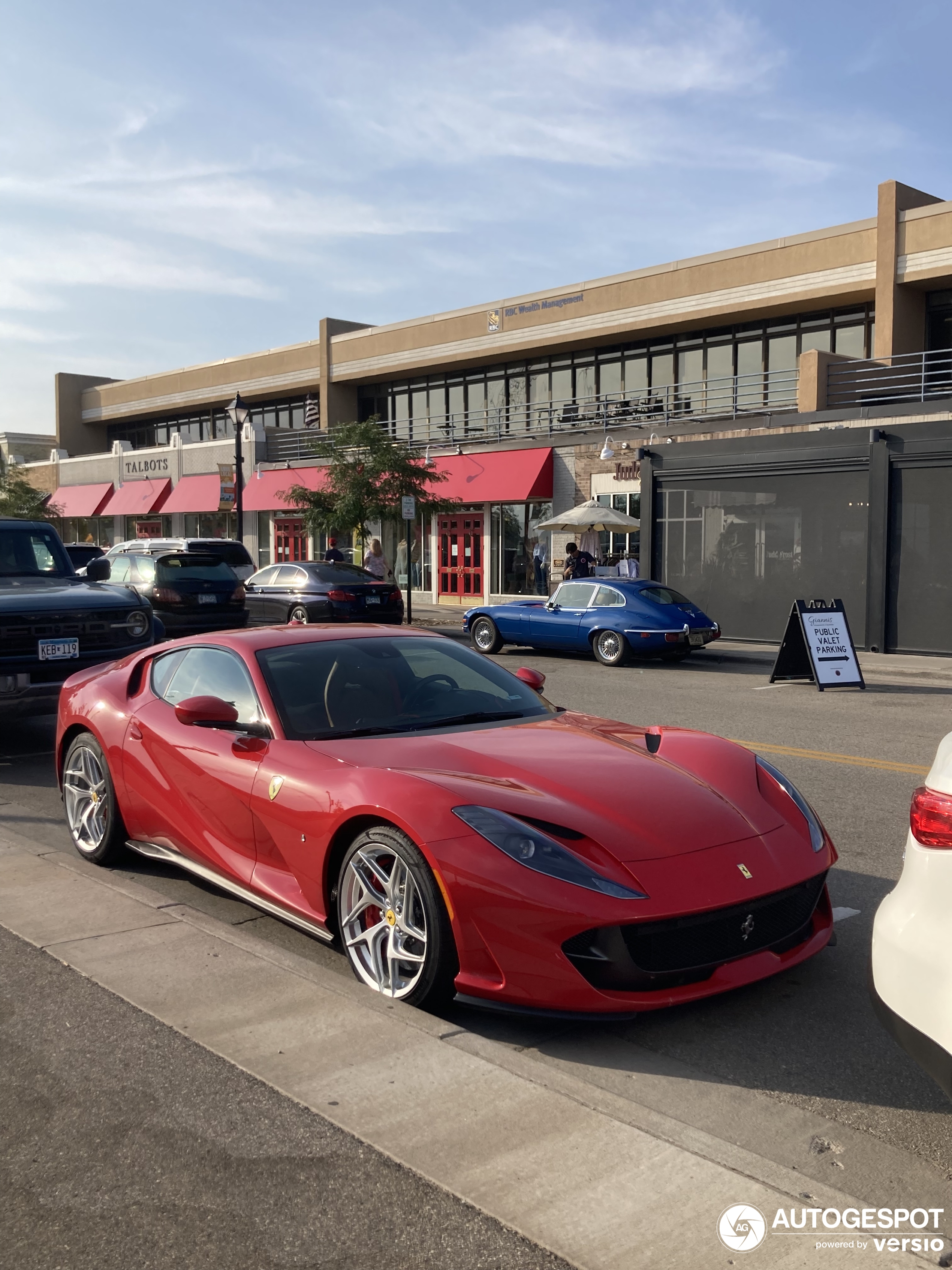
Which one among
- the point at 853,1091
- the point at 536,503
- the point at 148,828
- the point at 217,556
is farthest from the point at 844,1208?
the point at 536,503

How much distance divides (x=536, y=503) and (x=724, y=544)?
Result: 9.41m

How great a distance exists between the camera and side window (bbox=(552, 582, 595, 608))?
60.7ft

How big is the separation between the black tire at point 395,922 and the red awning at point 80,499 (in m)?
48.1

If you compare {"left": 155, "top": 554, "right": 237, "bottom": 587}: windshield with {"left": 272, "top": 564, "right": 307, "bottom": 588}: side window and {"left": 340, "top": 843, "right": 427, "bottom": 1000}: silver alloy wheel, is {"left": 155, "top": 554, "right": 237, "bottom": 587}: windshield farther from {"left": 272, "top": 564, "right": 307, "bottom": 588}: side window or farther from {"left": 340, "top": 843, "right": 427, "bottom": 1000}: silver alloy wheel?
{"left": 340, "top": 843, "right": 427, "bottom": 1000}: silver alloy wheel

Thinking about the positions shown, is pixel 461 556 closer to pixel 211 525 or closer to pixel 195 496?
pixel 195 496

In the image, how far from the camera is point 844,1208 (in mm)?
2812

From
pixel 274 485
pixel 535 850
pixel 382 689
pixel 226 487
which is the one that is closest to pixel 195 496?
pixel 226 487

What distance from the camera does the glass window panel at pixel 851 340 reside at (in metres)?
30.4

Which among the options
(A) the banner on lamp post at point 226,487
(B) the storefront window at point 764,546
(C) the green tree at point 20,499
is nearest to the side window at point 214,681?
(B) the storefront window at point 764,546

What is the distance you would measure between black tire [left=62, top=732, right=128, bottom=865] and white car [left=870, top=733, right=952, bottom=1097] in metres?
4.09

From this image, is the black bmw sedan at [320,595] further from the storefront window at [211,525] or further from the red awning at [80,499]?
the red awning at [80,499]

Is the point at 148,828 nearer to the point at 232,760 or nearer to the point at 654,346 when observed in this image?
the point at 232,760

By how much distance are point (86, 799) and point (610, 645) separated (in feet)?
40.9

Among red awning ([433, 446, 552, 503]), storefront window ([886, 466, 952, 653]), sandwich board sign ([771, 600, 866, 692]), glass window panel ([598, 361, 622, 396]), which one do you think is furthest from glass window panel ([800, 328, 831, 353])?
sandwich board sign ([771, 600, 866, 692])
